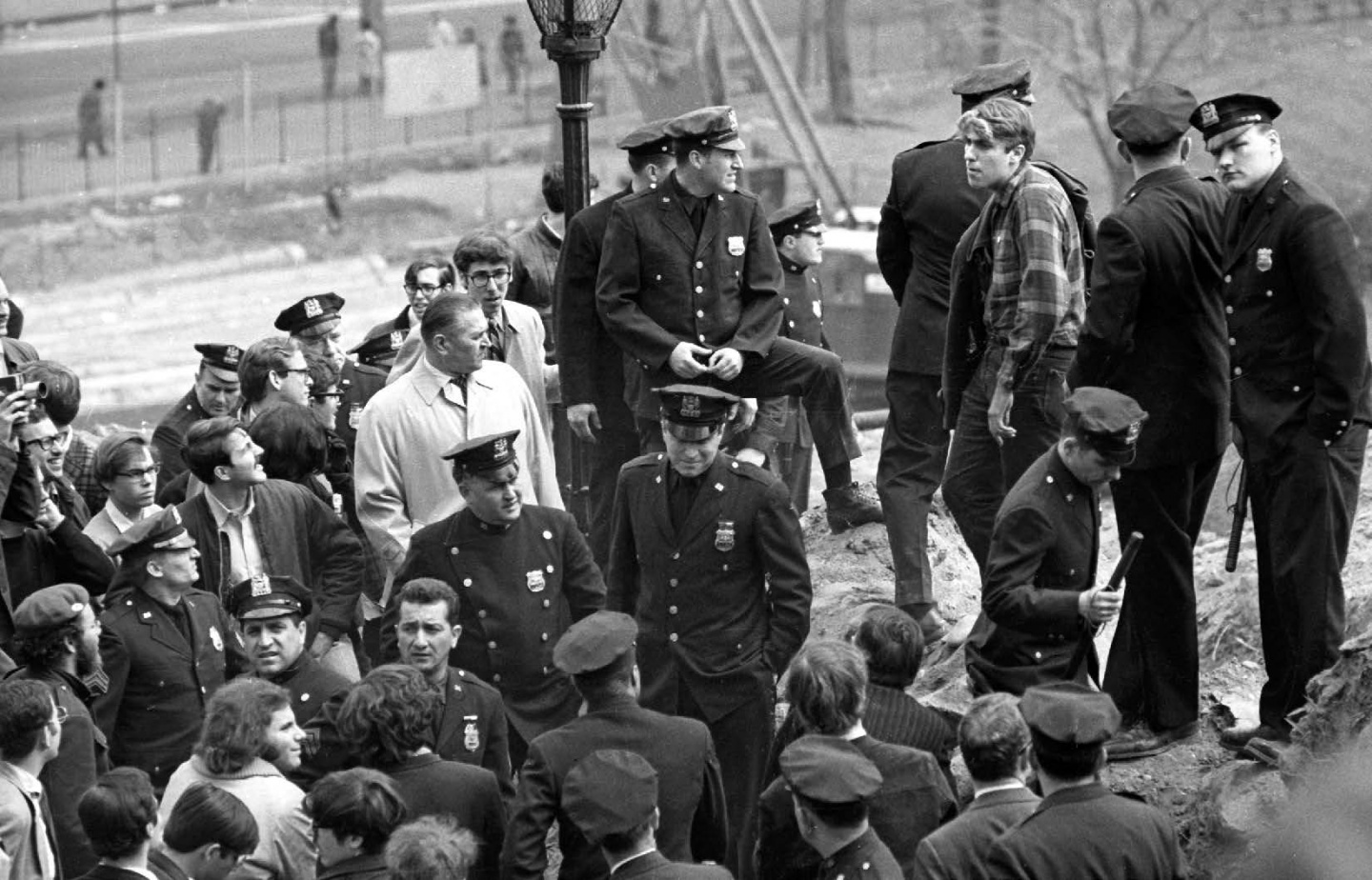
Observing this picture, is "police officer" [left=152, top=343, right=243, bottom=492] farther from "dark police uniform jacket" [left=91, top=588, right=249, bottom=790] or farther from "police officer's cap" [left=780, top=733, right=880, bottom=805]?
"police officer's cap" [left=780, top=733, right=880, bottom=805]

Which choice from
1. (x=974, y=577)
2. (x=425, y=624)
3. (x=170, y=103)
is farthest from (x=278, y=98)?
(x=425, y=624)

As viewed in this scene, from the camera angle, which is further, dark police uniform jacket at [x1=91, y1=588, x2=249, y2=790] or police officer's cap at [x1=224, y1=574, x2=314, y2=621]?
dark police uniform jacket at [x1=91, y1=588, x2=249, y2=790]

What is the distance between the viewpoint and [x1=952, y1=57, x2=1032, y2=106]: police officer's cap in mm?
8383

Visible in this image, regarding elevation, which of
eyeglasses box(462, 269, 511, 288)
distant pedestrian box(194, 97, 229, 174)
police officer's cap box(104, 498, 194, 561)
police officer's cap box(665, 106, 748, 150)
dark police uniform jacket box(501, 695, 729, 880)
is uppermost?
police officer's cap box(665, 106, 748, 150)

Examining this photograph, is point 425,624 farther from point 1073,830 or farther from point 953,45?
point 953,45

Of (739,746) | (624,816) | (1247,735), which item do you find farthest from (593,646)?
(1247,735)

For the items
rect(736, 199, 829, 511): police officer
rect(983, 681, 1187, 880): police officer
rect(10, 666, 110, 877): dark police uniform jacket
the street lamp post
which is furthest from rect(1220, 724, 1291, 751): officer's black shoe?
rect(10, 666, 110, 877): dark police uniform jacket

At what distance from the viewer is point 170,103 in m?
33.7

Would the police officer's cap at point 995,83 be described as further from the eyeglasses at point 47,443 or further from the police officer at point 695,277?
the eyeglasses at point 47,443

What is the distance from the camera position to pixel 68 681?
7.05 meters

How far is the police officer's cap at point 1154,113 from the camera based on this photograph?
23.5 feet

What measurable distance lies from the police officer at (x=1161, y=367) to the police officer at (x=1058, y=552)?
383mm

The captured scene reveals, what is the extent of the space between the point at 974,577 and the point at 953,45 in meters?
25.9

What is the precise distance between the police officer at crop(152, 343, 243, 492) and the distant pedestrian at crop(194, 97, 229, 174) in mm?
22761
